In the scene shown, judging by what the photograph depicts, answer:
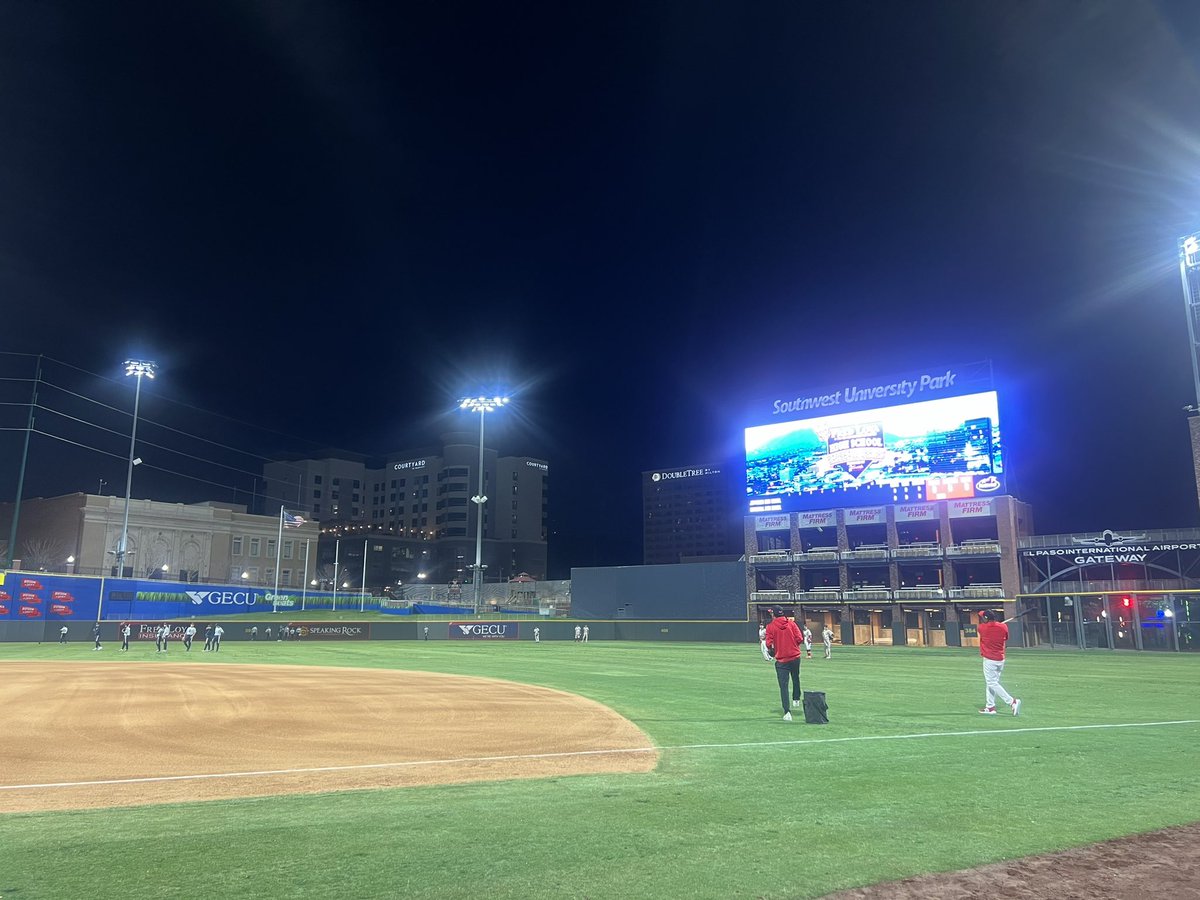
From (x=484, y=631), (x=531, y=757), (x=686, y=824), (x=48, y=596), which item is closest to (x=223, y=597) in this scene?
(x=48, y=596)

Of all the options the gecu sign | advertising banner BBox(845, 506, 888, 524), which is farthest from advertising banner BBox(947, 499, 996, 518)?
the gecu sign

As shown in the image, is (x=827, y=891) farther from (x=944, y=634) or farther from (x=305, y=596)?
(x=305, y=596)

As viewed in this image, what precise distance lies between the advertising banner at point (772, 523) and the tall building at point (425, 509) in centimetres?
8630

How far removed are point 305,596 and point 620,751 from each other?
80198 mm

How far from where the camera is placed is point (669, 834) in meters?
6.09

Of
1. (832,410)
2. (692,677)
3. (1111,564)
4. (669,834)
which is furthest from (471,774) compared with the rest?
(832,410)

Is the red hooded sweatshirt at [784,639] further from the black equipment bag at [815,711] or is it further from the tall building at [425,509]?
the tall building at [425,509]

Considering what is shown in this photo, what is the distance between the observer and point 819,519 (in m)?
68.1

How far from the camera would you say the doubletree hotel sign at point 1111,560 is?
49.1 metres

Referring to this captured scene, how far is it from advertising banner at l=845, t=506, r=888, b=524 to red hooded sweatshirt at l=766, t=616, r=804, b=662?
54.6 meters

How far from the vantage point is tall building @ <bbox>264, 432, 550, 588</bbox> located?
14888cm

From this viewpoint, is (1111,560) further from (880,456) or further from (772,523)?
(772,523)

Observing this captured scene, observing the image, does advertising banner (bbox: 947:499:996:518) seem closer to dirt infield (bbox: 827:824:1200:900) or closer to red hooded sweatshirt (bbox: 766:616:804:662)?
red hooded sweatshirt (bbox: 766:616:804:662)

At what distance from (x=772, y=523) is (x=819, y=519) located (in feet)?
13.9
